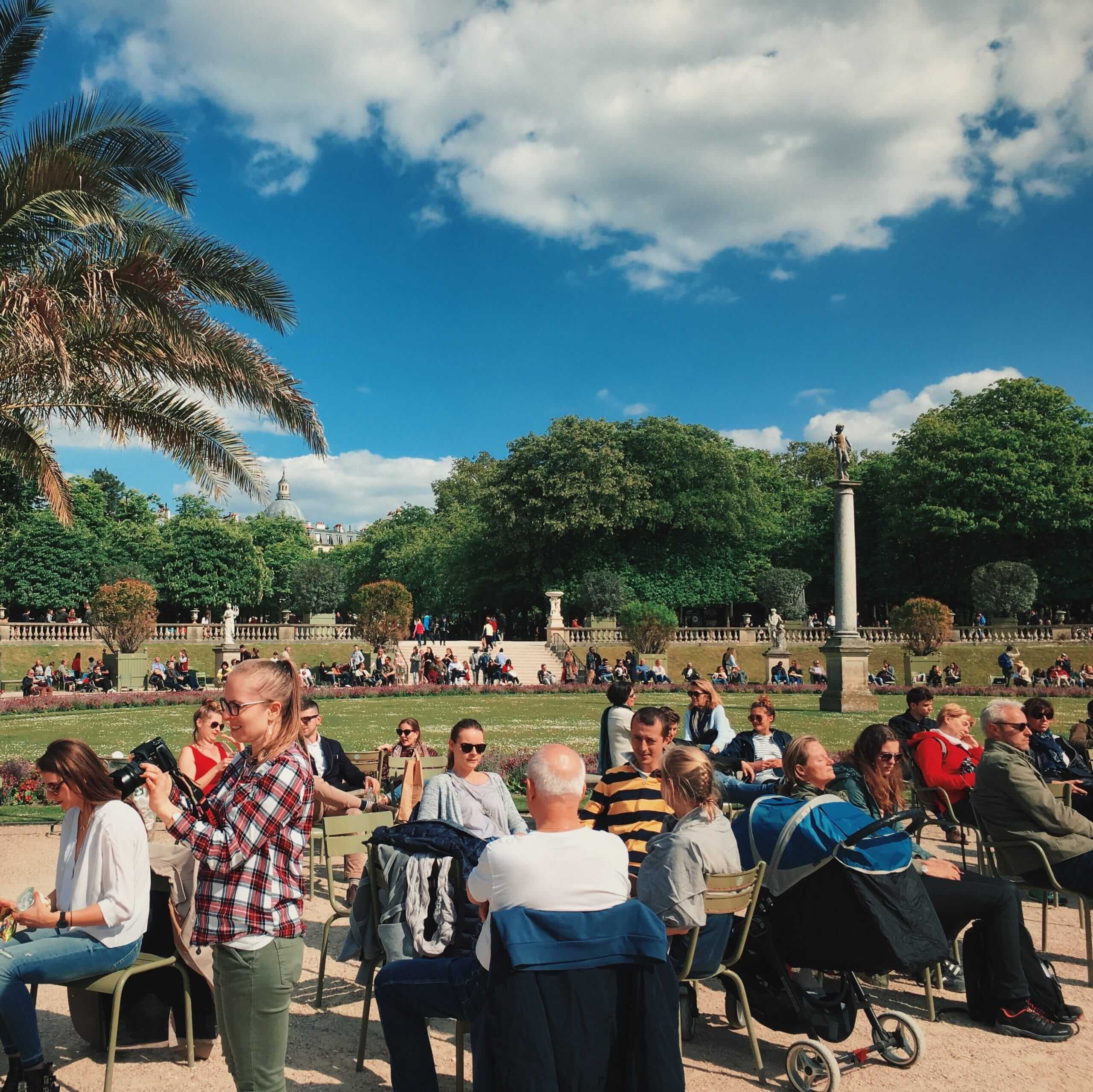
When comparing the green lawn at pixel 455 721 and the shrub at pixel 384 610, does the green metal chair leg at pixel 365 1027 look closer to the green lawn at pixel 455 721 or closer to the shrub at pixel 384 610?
the green lawn at pixel 455 721

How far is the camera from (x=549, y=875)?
113 inches

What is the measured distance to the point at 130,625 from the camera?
1485 inches

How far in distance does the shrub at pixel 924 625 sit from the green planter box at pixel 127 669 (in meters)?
28.4

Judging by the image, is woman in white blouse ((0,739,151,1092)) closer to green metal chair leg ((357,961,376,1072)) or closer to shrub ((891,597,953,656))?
green metal chair leg ((357,961,376,1072))

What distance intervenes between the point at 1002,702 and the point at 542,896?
4.55 m

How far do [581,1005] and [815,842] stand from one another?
2.06 metres

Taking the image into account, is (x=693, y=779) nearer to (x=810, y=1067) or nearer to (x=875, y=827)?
(x=875, y=827)

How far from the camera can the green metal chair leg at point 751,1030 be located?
4430 millimetres

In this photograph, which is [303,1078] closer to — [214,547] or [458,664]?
[458,664]

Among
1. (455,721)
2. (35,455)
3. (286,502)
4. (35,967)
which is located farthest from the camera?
(286,502)

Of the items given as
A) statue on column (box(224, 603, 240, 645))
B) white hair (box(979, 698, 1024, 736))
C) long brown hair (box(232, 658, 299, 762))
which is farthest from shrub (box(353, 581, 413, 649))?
long brown hair (box(232, 658, 299, 762))

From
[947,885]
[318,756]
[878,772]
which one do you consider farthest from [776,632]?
[947,885]

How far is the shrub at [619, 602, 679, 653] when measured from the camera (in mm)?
41688

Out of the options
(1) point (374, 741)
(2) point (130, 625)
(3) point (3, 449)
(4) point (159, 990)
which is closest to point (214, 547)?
(2) point (130, 625)
